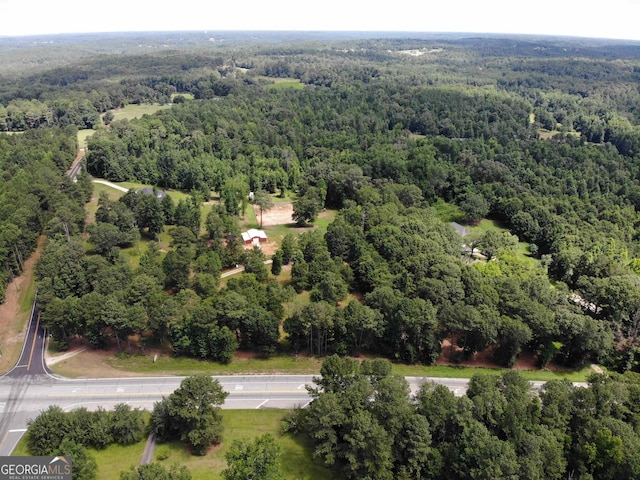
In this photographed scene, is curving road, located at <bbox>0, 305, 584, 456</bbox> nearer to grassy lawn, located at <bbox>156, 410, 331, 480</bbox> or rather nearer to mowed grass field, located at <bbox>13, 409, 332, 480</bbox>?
grassy lawn, located at <bbox>156, 410, 331, 480</bbox>

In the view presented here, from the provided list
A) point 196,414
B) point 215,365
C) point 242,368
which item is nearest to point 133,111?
point 215,365

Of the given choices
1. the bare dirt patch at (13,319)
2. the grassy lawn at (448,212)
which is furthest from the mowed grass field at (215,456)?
the grassy lawn at (448,212)

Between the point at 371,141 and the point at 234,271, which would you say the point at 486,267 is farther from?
the point at 371,141

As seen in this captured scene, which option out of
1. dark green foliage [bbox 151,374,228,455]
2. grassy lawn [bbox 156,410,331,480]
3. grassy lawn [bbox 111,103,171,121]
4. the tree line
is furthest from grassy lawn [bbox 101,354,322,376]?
grassy lawn [bbox 111,103,171,121]

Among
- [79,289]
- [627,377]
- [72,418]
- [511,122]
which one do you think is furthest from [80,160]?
[511,122]

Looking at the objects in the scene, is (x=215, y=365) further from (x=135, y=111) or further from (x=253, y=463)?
(x=135, y=111)

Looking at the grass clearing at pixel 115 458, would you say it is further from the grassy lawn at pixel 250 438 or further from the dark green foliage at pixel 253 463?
the dark green foliage at pixel 253 463
